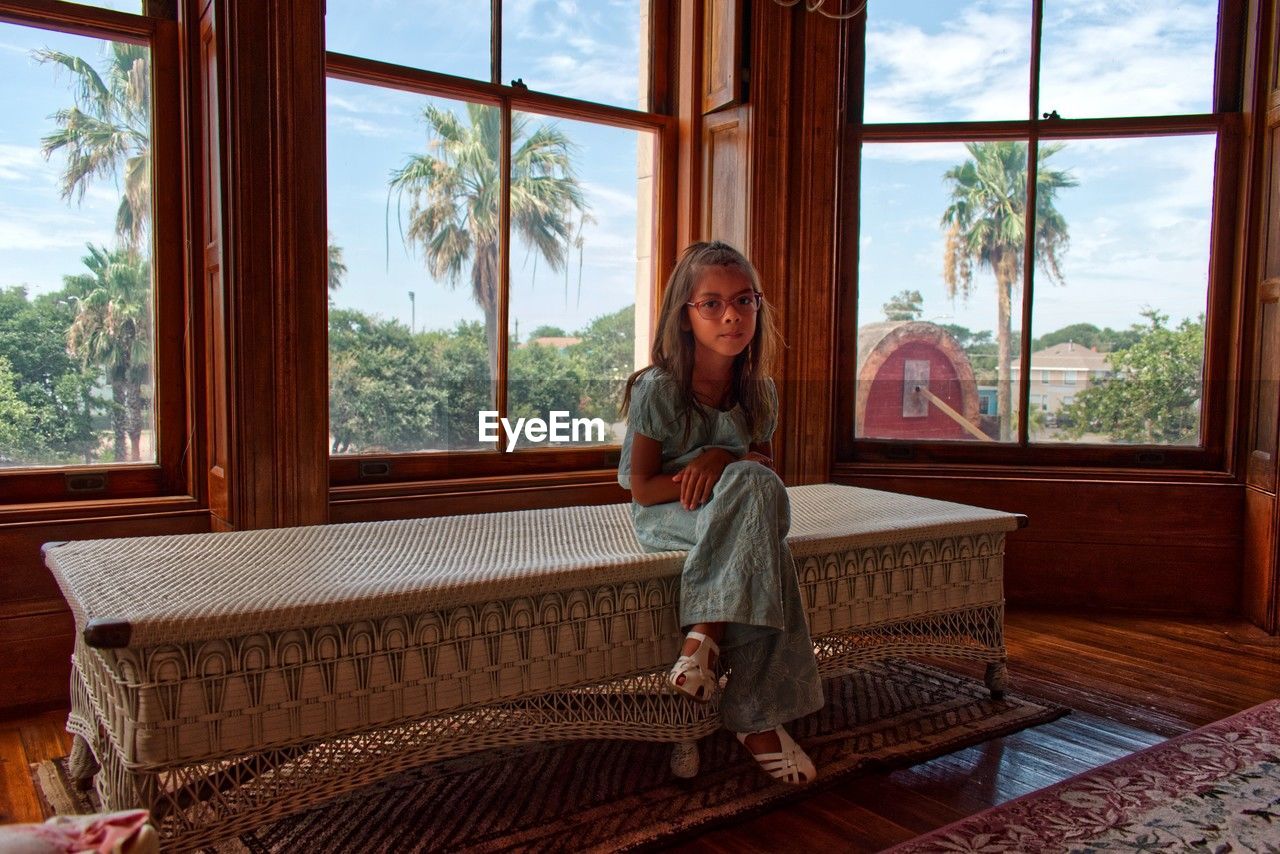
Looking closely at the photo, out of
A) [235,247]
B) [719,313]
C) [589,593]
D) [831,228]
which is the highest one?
[831,228]

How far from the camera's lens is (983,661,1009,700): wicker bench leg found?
2.51 m

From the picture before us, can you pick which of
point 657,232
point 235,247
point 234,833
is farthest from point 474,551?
point 657,232

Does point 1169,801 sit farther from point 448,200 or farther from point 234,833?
point 448,200

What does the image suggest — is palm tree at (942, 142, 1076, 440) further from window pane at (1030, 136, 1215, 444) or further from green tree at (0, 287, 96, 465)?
green tree at (0, 287, 96, 465)

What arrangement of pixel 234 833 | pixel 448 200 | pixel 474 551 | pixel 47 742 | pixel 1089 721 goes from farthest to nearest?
pixel 448 200, pixel 1089 721, pixel 47 742, pixel 474 551, pixel 234 833

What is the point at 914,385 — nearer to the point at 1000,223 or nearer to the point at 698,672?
the point at 1000,223

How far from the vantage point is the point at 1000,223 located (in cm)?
357


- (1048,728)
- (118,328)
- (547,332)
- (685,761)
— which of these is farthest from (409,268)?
(1048,728)

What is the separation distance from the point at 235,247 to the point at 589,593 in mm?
1356

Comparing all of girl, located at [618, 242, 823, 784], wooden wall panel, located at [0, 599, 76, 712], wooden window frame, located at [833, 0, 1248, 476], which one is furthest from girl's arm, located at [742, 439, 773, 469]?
wooden wall panel, located at [0, 599, 76, 712]

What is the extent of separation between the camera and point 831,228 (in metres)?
3.42

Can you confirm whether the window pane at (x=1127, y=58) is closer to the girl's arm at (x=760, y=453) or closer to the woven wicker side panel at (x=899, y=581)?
the woven wicker side panel at (x=899, y=581)

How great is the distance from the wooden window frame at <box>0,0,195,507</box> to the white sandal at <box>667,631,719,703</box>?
160cm

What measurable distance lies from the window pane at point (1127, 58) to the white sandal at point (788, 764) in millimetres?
2644
